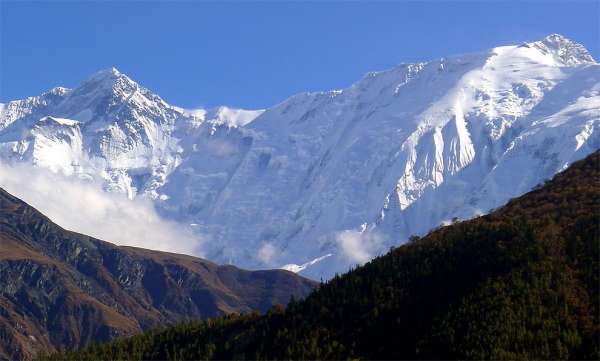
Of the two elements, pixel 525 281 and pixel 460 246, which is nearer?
pixel 525 281

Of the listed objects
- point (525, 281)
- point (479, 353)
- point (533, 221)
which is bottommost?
point (479, 353)

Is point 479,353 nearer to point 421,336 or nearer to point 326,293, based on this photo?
point 421,336

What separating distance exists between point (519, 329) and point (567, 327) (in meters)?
5.70

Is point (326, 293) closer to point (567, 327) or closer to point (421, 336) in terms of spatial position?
point (421, 336)

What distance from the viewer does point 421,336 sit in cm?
14762

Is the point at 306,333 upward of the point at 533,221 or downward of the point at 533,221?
downward

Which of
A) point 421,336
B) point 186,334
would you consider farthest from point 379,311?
point 186,334

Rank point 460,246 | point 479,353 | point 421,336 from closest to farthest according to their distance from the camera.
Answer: point 479,353 → point 421,336 → point 460,246

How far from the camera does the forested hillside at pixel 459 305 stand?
141750 millimetres

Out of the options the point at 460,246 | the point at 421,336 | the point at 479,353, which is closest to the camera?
the point at 479,353

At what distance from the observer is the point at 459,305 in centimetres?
14875

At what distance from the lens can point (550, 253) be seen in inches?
6088

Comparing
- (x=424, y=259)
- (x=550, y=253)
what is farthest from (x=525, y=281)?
(x=424, y=259)

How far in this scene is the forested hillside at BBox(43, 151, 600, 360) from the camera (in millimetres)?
141750
